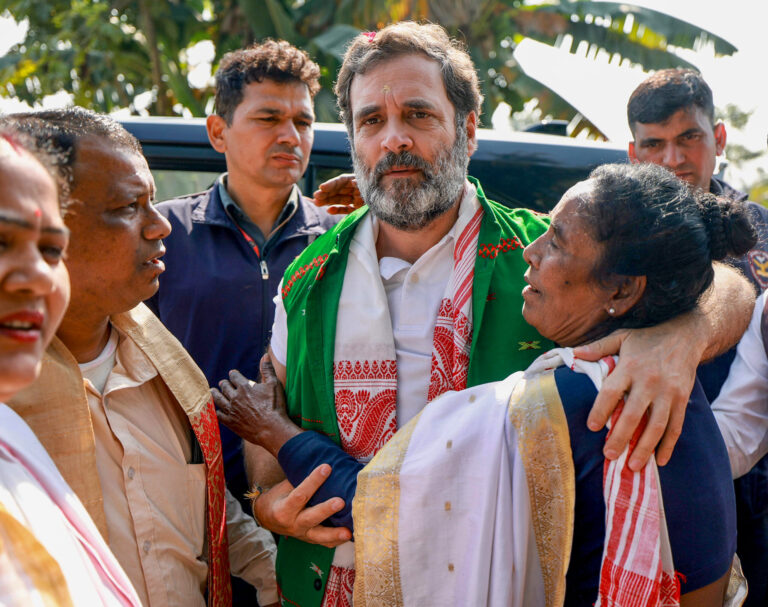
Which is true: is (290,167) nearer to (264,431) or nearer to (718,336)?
(264,431)

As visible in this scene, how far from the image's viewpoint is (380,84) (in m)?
2.48

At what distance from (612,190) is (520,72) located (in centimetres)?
1086

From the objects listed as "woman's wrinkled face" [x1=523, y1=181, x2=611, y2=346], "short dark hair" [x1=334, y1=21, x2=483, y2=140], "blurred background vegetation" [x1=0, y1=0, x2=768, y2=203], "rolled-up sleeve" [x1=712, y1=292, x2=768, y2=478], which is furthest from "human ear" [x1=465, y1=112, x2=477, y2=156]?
"blurred background vegetation" [x1=0, y1=0, x2=768, y2=203]

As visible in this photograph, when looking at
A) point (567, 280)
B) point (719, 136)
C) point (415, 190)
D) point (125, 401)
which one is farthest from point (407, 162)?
point (719, 136)

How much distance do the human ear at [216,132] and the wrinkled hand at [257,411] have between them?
4.40 feet

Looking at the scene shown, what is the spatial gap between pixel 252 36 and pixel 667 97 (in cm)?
1002

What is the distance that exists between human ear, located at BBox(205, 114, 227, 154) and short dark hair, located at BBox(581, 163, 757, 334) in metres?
1.95

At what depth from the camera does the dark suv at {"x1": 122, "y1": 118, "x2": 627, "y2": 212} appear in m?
3.26

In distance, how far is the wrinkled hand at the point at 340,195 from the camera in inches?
118

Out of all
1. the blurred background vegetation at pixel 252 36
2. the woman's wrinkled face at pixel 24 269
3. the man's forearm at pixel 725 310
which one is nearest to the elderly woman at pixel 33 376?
the woman's wrinkled face at pixel 24 269

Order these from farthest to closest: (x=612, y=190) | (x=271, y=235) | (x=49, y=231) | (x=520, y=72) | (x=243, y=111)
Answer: (x=520, y=72) → (x=243, y=111) → (x=271, y=235) → (x=612, y=190) → (x=49, y=231)

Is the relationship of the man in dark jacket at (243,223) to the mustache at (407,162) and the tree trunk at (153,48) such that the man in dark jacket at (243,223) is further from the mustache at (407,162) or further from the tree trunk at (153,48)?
the tree trunk at (153,48)

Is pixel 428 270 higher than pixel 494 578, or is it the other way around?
pixel 428 270

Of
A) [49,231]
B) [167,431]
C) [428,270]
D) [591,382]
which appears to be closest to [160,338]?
[167,431]
